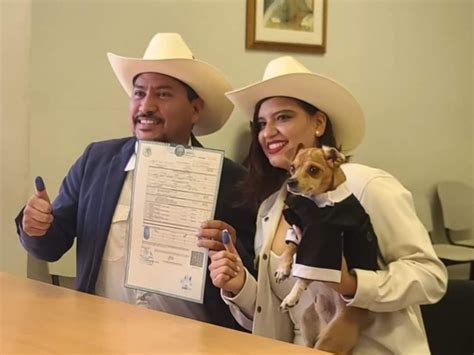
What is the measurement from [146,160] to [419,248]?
62 cm

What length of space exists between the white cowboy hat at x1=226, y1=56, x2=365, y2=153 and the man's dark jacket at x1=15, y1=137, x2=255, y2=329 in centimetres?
28

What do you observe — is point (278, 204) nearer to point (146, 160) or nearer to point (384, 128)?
point (146, 160)

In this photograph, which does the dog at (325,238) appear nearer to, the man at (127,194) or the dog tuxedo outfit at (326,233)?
the dog tuxedo outfit at (326,233)

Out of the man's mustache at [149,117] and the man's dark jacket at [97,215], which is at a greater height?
the man's mustache at [149,117]

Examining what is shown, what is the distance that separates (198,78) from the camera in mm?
1915

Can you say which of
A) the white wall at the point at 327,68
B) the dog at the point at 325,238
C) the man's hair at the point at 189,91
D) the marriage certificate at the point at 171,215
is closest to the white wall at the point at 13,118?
the white wall at the point at 327,68

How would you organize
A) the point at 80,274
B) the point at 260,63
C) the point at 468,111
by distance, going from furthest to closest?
the point at 468,111 → the point at 260,63 → the point at 80,274

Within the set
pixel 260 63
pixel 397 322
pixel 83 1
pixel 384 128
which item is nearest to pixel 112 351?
pixel 397 322

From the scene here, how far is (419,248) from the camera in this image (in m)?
1.40

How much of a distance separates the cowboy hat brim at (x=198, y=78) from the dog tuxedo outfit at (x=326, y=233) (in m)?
0.67

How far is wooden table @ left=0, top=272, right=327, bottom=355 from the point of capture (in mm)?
1096

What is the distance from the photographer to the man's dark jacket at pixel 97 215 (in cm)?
179

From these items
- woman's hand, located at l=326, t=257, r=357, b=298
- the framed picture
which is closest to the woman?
woman's hand, located at l=326, t=257, r=357, b=298

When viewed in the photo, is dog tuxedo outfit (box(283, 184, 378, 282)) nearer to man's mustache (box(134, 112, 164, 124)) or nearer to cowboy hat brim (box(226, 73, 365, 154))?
cowboy hat brim (box(226, 73, 365, 154))
